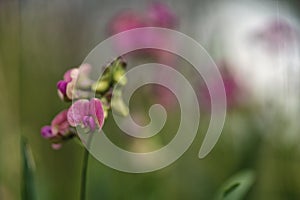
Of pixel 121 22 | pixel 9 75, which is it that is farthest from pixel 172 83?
pixel 9 75

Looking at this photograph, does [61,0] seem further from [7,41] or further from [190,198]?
[190,198]

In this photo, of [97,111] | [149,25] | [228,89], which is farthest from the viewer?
[228,89]

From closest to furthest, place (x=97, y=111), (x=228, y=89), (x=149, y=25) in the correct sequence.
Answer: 1. (x=97, y=111)
2. (x=149, y=25)
3. (x=228, y=89)

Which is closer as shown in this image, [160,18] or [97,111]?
[97,111]

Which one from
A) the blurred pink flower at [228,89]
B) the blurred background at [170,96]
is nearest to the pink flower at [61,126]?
the blurred background at [170,96]

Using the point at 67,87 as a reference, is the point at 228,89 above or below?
below

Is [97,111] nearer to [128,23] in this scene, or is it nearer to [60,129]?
[60,129]

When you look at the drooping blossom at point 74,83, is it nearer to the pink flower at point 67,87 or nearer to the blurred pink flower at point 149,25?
the pink flower at point 67,87

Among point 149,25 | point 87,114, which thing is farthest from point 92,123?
point 149,25
